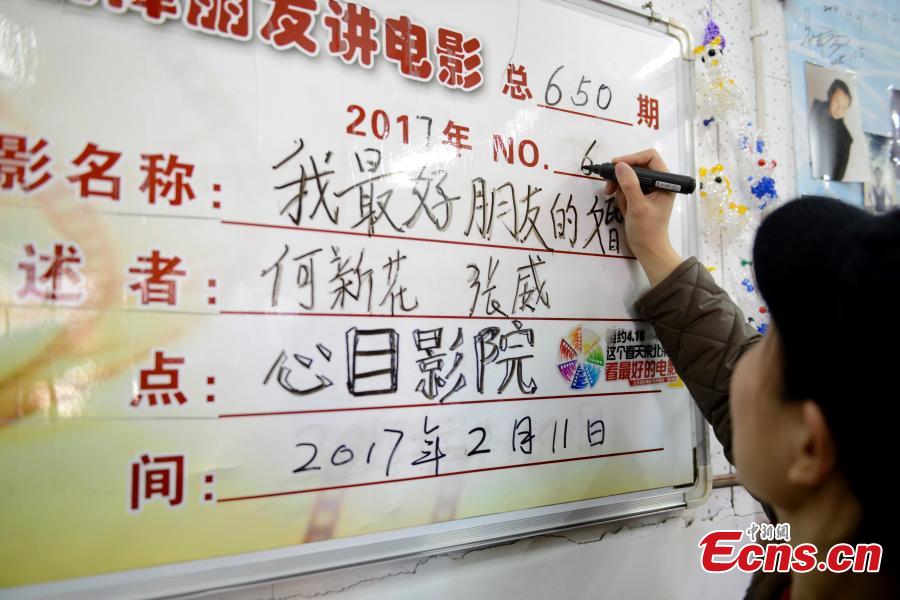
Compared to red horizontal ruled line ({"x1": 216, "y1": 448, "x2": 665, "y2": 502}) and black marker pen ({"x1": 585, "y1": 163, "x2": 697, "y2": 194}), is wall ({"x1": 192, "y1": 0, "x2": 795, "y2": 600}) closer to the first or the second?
red horizontal ruled line ({"x1": 216, "y1": 448, "x2": 665, "y2": 502})

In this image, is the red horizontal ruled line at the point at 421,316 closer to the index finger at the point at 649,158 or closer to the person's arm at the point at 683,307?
the person's arm at the point at 683,307

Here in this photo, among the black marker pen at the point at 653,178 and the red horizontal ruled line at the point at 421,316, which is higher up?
the black marker pen at the point at 653,178

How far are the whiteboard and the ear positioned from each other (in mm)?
419

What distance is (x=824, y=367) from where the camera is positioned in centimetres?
48

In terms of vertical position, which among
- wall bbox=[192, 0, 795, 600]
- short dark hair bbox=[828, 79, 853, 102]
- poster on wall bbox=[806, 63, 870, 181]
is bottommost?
wall bbox=[192, 0, 795, 600]

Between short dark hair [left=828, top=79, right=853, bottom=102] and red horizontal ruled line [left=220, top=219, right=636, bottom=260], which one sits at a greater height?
short dark hair [left=828, top=79, right=853, bottom=102]

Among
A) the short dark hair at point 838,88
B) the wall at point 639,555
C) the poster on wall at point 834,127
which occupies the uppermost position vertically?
the short dark hair at point 838,88

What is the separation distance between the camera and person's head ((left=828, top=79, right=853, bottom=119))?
1.40 meters

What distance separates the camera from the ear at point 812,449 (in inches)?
19.3

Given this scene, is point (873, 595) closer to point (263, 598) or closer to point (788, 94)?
point (263, 598)

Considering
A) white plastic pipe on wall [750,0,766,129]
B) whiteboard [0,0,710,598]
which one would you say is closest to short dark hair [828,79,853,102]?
white plastic pipe on wall [750,0,766,129]

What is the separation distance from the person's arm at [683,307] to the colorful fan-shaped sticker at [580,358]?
0.39 ft

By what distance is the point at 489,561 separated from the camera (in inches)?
34.4

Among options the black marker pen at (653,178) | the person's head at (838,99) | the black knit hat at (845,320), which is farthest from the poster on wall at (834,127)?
the black knit hat at (845,320)
